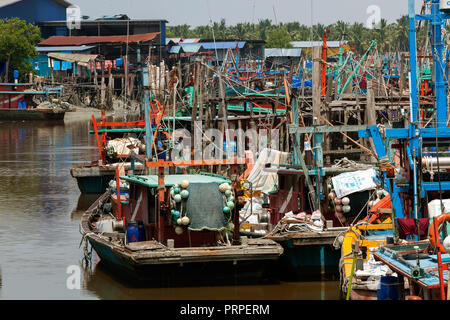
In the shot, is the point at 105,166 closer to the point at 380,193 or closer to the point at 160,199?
the point at 160,199


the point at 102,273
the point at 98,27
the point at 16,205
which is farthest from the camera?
the point at 98,27

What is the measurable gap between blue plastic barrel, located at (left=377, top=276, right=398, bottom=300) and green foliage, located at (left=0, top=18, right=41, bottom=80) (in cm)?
6439

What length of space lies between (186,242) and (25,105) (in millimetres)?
56181

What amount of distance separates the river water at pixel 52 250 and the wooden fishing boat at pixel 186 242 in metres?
0.33

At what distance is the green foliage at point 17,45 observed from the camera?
72250mm

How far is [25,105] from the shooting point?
70125mm

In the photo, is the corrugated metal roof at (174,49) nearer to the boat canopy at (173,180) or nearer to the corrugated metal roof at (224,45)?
the corrugated metal roof at (224,45)

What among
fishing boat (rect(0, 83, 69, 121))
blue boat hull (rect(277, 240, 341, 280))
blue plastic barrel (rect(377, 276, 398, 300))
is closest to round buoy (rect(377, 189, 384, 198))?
blue boat hull (rect(277, 240, 341, 280))

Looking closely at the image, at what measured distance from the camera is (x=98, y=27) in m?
85.6

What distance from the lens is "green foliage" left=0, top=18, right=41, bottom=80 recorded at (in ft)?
237

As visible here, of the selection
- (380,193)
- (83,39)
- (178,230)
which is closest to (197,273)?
(178,230)

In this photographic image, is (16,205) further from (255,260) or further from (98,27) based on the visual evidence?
(98,27)
